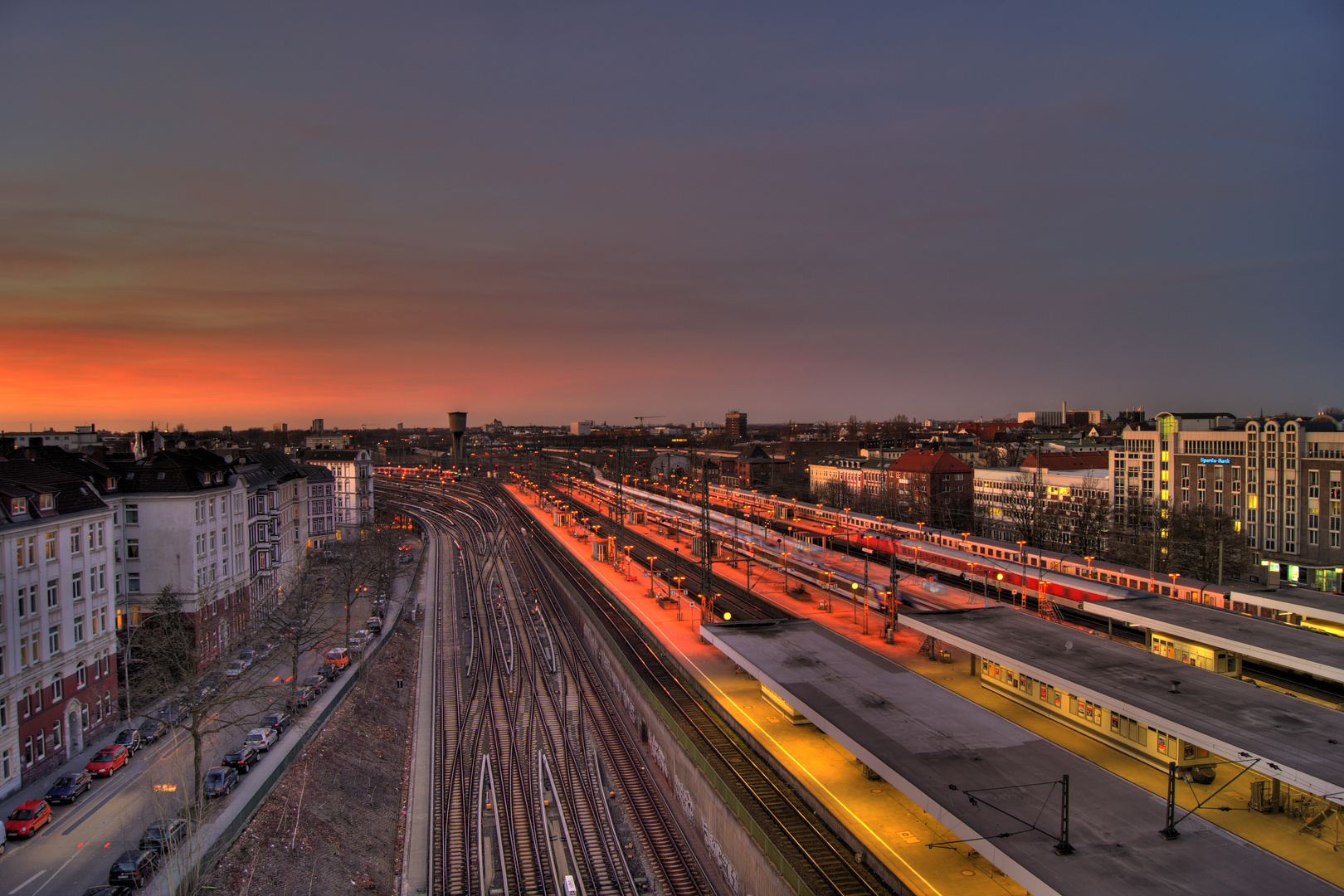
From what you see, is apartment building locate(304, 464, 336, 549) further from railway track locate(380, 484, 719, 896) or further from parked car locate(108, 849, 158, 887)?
parked car locate(108, 849, 158, 887)

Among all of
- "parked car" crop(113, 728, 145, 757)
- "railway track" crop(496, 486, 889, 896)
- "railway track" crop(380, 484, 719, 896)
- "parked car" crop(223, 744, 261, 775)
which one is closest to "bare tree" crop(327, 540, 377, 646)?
"railway track" crop(380, 484, 719, 896)

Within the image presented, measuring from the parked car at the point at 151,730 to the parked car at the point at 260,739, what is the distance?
310cm

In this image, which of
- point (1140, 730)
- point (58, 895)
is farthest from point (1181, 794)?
point (58, 895)

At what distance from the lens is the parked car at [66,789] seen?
66.1ft

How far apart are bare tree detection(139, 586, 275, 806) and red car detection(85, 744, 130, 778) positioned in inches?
66.0

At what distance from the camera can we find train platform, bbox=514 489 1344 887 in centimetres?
1794

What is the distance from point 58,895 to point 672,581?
1552 inches

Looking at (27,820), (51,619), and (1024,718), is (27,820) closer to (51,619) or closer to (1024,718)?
(51,619)

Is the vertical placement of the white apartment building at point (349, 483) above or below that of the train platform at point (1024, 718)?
above

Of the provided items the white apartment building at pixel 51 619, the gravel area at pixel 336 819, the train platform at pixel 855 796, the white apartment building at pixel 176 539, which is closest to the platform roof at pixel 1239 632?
the train platform at pixel 855 796

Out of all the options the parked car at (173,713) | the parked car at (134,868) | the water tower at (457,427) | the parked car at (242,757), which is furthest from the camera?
the water tower at (457,427)

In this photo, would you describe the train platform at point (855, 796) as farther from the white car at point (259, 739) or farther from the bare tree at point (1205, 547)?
the bare tree at point (1205, 547)

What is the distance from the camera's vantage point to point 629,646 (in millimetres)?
37188

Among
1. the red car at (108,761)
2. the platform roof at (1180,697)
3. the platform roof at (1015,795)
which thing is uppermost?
the platform roof at (1180,697)
